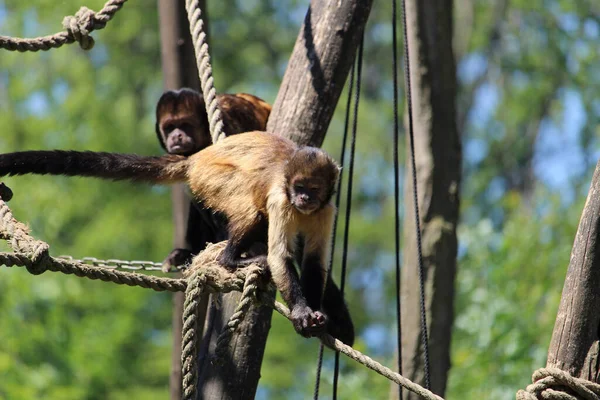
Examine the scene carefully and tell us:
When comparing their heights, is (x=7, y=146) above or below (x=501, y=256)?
above

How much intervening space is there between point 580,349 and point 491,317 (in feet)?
17.7

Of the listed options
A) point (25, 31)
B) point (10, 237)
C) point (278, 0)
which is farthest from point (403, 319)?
point (278, 0)

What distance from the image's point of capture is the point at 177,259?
603 cm

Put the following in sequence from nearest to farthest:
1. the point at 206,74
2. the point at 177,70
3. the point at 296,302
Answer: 1. the point at 296,302
2. the point at 206,74
3. the point at 177,70

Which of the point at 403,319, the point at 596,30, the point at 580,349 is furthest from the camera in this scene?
the point at 596,30

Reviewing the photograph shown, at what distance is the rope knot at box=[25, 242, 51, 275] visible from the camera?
3.77 metres

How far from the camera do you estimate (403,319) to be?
Result: 6.80m

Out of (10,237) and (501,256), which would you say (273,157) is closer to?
(10,237)

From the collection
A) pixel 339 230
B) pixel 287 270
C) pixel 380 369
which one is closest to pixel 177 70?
pixel 287 270

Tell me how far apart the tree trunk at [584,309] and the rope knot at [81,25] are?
10.8ft

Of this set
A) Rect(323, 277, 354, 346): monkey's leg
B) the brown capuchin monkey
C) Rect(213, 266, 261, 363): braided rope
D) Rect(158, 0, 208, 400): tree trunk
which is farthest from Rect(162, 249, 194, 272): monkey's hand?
Rect(213, 266, 261, 363): braided rope

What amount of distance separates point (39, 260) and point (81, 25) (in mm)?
2026

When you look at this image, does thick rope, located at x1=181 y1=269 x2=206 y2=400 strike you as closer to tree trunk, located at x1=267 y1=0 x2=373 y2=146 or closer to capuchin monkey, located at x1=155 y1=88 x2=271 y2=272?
tree trunk, located at x1=267 y1=0 x2=373 y2=146

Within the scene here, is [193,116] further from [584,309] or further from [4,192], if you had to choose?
[584,309]
